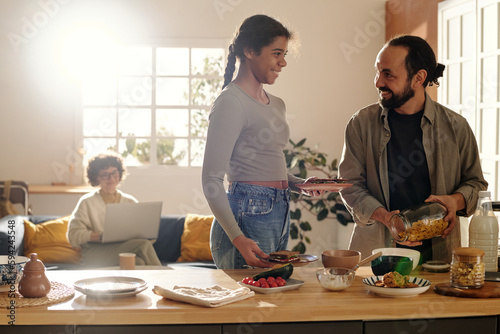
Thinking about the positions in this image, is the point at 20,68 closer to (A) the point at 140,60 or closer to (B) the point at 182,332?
(A) the point at 140,60

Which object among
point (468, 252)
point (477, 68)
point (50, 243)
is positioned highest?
point (477, 68)

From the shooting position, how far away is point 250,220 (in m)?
2.16

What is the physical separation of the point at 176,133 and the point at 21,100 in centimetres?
164

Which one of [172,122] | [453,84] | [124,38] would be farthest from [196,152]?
[453,84]

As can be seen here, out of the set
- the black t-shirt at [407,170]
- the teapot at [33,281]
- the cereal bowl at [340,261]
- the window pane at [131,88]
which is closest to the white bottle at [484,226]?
the black t-shirt at [407,170]

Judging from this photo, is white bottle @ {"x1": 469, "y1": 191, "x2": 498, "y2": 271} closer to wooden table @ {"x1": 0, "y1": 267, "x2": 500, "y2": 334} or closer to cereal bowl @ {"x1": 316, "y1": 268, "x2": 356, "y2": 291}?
wooden table @ {"x1": 0, "y1": 267, "x2": 500, "y2": 334}

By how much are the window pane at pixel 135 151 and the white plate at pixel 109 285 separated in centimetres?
474

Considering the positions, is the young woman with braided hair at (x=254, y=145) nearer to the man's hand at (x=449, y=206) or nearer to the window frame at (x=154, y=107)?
the man's hand at (x=449, y=206)

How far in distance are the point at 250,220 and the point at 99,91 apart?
15.5 feet

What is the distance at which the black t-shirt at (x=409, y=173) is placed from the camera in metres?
2.38

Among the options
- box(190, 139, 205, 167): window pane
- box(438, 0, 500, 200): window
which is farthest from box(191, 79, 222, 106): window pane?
box(438, 0, 500, 200): window

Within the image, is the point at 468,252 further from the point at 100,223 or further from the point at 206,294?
the point at 100,223

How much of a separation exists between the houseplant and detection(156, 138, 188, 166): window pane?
3.66 feet

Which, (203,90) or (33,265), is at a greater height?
(203,90)
